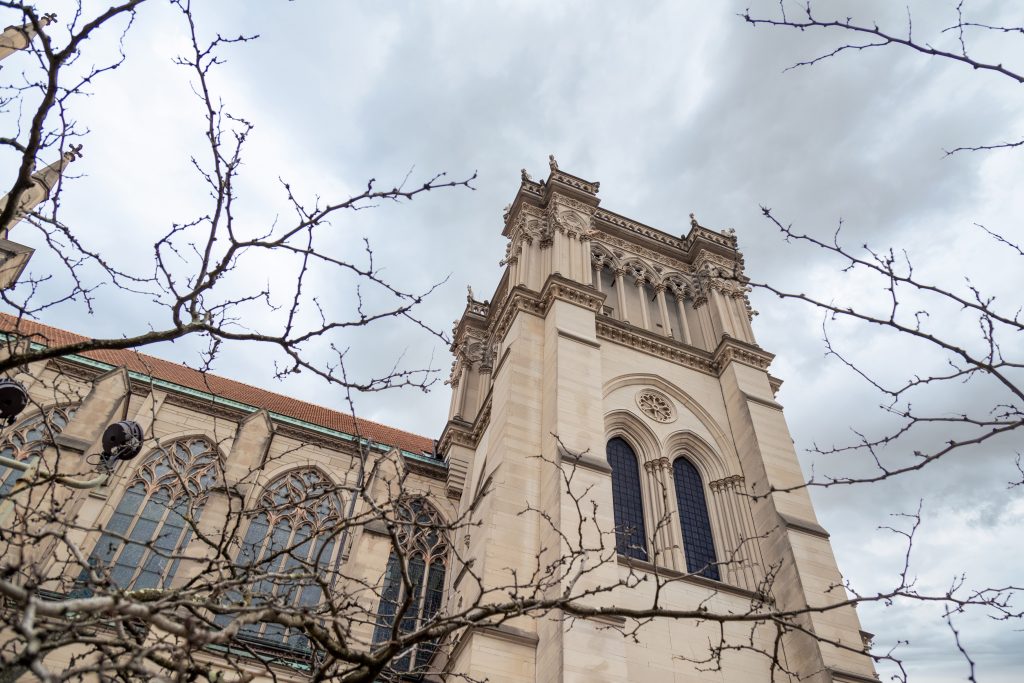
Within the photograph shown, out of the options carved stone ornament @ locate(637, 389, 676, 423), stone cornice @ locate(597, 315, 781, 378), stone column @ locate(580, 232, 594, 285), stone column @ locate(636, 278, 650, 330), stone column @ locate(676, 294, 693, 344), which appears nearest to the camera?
carved stone ornament @ locate(637, 389, 676, 423)

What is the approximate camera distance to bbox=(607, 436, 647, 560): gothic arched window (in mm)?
14780

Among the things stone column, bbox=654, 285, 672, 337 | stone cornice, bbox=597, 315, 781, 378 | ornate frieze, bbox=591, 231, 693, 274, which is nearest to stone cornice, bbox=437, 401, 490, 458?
stone cornice, bbox=597, 315, 781, 378

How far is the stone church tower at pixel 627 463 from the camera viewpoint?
454 inches

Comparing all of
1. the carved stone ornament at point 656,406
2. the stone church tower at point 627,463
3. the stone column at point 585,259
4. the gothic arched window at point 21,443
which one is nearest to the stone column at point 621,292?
the stone church tower at point 627,463

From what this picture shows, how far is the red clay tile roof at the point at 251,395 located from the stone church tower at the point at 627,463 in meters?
3.41

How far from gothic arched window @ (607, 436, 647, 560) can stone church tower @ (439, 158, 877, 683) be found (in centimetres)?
6

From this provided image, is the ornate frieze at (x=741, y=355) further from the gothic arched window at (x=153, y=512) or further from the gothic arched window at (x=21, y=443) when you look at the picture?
the gothic arched window at (x=21, y=443)

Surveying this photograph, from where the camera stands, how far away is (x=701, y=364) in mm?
19688

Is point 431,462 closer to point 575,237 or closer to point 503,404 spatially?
point 503,404

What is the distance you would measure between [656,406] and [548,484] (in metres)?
5.48

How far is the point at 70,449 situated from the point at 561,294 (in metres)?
12.2

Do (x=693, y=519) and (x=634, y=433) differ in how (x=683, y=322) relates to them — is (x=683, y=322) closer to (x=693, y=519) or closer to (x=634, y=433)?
(x=634, y=433)

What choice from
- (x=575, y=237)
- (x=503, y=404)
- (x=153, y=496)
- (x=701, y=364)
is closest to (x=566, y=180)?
(x=575, y=237)

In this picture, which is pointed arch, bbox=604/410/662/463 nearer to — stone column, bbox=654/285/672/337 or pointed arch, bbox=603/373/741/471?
pointed arch, bbox=603/373/741/471
